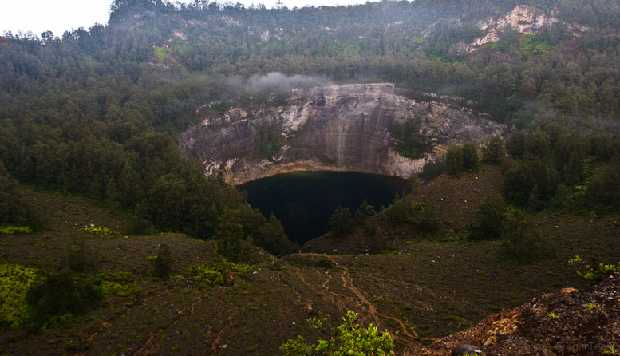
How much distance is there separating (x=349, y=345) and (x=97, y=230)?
98.6 feet

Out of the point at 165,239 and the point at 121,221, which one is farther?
the point at 121,221

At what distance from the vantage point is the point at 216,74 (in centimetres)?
10494

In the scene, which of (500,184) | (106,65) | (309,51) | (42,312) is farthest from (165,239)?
(309,51)

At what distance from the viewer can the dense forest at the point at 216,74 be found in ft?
159

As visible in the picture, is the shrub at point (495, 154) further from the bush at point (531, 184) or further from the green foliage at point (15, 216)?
the green foliage at point (15, 216)

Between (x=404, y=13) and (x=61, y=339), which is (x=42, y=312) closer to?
(x=61, y=339)

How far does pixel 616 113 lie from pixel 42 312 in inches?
2881

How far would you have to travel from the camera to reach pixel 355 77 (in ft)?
330

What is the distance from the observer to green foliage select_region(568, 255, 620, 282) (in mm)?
21281

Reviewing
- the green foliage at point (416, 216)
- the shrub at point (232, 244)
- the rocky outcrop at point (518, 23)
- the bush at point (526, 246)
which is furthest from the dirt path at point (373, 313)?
the rocky outcrop at point (518, 23)

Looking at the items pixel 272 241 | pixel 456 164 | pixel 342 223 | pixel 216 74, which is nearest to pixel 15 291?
pixel 272 241

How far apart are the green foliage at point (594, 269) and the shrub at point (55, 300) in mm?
24775

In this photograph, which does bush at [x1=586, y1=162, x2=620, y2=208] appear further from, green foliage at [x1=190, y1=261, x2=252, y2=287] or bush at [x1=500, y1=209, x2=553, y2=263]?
green foliage at [x1=190, y1=261, x2=252, y2=287]

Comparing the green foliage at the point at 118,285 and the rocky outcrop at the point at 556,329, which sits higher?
the rocky outcrop at the point at 556,329
